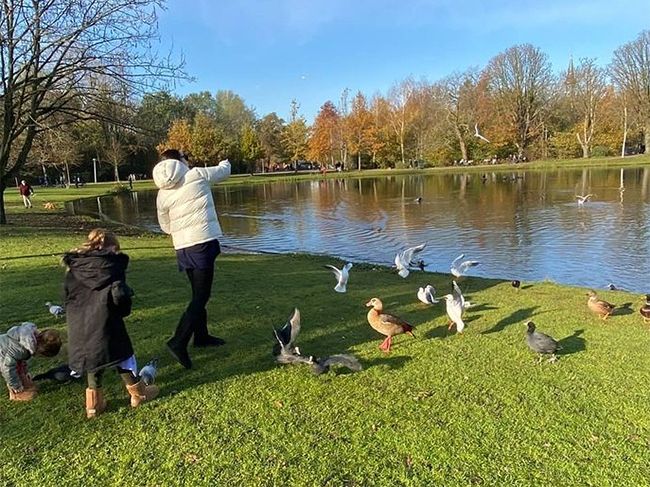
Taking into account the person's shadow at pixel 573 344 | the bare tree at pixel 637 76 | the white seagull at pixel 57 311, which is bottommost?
the person's shadow at pixel 573 344

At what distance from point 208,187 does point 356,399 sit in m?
2.65

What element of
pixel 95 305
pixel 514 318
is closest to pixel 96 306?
pixel 95 305

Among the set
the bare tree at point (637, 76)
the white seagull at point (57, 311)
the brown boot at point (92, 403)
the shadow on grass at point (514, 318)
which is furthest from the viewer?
the bare tree at point (637, 76)

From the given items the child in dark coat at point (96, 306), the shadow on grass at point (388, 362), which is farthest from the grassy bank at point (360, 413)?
the child in dark coat at point (96, 306)

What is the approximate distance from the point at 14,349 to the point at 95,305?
1058mm

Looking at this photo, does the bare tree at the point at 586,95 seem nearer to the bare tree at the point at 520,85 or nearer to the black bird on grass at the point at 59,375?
the bare tree at the point at 520,85

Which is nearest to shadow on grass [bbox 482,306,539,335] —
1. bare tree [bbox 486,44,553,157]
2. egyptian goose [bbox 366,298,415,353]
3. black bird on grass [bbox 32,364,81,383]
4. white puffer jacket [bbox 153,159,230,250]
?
egyptian goose [bbox 366,298,415,353]

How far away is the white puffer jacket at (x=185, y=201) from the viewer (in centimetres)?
514

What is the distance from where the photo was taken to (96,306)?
423 cm

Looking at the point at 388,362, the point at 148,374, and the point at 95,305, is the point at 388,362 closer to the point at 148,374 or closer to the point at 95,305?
the point at 148,374

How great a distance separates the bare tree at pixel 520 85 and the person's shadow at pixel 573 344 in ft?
245

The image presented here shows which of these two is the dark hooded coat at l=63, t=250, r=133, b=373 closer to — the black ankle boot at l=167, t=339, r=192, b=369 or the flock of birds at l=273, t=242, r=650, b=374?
the black ankle boot at l=167, t=339, r=192, b=369

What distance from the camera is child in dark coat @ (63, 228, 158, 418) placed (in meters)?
4.20

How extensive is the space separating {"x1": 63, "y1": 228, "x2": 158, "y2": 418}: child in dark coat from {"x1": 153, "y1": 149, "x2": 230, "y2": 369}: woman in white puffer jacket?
91 cm
